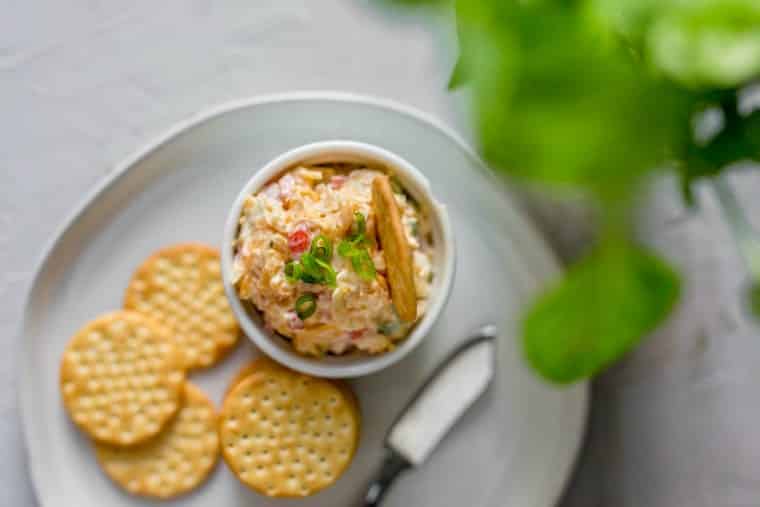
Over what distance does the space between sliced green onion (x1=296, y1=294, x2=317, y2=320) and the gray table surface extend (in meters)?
0.31

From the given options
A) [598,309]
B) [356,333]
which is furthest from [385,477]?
[598,309]

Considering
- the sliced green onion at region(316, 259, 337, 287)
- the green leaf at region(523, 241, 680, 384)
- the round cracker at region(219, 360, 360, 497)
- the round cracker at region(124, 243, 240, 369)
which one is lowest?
the round cracker at region(219, 360, 360, 497)

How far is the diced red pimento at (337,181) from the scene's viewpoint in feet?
2.73

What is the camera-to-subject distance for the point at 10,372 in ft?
3.25

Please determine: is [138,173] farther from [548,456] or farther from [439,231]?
[548,456]

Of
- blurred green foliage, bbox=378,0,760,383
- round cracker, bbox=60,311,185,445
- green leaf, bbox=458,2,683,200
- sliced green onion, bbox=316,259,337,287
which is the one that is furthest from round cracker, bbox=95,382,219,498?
green leaf, bbox=458,2,683,200

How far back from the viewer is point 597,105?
13.6 inches

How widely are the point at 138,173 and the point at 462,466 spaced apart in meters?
0.48

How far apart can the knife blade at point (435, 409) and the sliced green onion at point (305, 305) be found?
20 cm

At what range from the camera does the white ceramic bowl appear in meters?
0.82

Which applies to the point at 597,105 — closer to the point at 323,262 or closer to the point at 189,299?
the point at 323,262

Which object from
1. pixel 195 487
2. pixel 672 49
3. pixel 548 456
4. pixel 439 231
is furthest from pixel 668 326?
pixel 672 49

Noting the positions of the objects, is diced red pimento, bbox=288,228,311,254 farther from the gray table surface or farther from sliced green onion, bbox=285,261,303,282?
the gray table surface

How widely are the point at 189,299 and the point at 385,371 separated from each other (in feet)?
0.75
